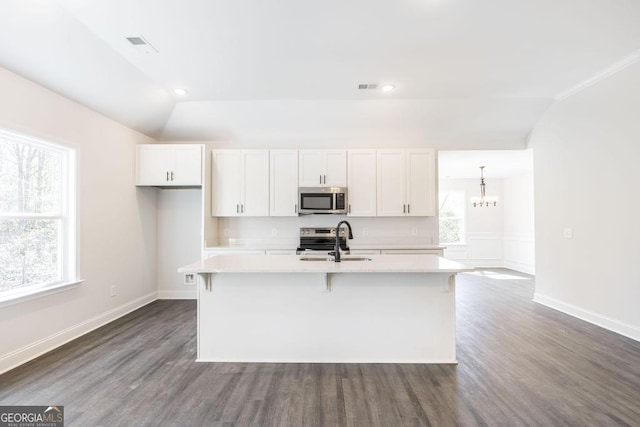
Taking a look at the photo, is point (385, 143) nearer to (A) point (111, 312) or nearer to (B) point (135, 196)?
(B) point (135, 196)

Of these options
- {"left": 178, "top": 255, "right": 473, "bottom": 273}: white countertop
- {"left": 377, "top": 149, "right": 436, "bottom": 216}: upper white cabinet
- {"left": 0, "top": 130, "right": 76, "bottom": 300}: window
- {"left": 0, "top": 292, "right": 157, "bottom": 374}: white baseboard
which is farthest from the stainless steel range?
{"left": 0, "top": 130, "right": 76, "bottom": 300}: window

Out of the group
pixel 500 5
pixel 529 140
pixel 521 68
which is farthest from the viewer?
pixel 529 140

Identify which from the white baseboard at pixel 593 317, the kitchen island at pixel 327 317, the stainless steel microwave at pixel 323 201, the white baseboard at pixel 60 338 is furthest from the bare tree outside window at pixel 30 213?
the white baseboard at pixel 593 317

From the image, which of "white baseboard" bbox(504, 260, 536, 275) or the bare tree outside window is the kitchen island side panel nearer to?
the bare tree outside window

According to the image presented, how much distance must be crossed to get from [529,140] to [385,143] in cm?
232

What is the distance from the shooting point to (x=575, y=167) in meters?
3.93

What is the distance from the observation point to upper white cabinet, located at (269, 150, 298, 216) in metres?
4.65

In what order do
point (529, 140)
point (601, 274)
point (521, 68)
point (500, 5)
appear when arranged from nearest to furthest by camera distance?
point (500, 5) → point (521, 68) → point (601, 274) → point (529, 140)

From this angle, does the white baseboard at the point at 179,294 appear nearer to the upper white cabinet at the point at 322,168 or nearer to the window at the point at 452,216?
the upper white cabinet at the point at 322,168

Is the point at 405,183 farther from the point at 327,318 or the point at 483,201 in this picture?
the point at 483,201

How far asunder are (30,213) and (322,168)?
3409 millimetres

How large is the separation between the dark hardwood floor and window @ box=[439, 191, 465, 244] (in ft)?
15.8

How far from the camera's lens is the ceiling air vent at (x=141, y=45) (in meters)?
2.72

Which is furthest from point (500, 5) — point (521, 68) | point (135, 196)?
point (135, 196)
